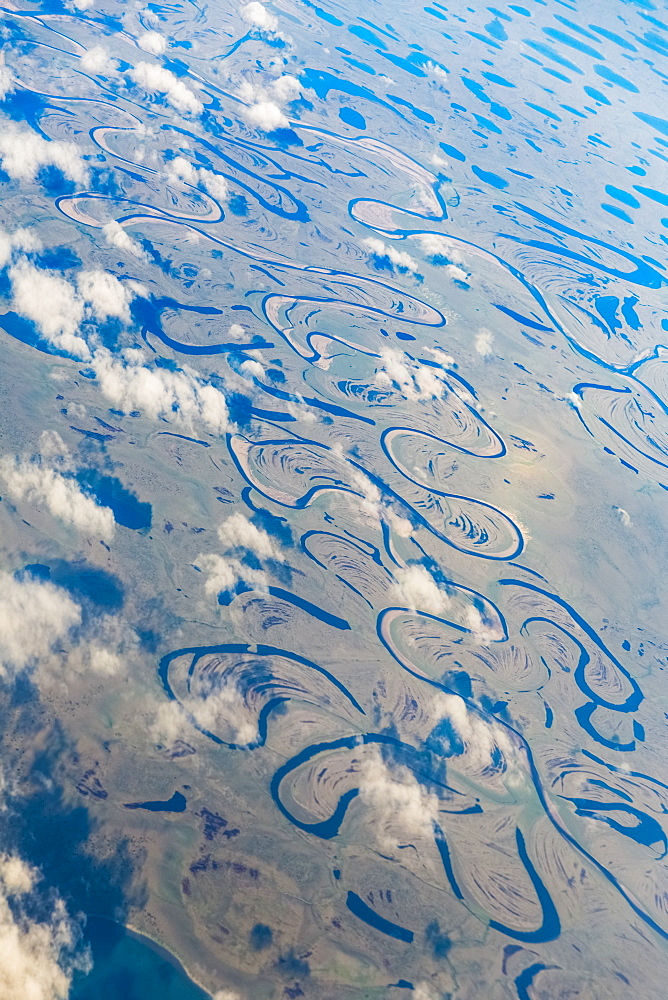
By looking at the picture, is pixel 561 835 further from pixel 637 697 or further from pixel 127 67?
pixel 127 67

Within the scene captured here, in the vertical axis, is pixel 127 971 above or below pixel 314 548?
below

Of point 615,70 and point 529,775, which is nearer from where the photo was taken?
point 529,775

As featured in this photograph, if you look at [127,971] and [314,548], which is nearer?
[127,971]

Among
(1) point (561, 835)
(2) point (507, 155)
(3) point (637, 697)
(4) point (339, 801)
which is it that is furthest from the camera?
(2) point (507, 155)

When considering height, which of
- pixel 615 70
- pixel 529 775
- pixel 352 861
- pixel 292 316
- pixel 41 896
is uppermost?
pixel 615 70

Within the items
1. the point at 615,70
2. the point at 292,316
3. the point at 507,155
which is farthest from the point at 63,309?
the point at 615,70

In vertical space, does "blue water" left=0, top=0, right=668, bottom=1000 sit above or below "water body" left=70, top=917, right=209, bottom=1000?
above

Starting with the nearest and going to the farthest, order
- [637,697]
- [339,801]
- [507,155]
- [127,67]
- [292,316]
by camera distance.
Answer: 1. [339,801]
2. [637,697]
3. [292,316]
4. [127,67]
5. [507,155]

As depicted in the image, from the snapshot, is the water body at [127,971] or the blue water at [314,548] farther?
the blue water at [314,548]

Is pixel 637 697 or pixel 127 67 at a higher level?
pixel 127 67

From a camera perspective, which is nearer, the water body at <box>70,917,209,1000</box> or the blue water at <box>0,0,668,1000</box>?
the water body at <box>70,917,209,1000</box>

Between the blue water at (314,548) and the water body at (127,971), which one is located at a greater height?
the blue water at (314,548)
